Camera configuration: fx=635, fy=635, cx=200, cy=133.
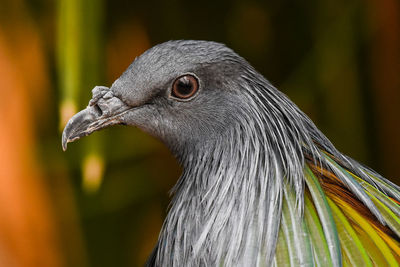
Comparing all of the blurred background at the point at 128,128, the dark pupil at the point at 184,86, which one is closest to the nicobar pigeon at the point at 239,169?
the dark pupil at the point at 184,86

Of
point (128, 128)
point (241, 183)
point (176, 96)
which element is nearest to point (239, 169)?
point (241, 183)

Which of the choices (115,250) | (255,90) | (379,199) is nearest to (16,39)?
(115,250)

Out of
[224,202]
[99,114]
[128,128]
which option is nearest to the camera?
[224,202]

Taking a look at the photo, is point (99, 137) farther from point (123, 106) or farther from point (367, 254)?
point (367, 254)

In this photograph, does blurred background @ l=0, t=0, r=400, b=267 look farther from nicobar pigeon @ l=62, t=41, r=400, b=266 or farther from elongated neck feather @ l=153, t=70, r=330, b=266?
elongated neck feather @ l=153, t=70, r=330, b=266

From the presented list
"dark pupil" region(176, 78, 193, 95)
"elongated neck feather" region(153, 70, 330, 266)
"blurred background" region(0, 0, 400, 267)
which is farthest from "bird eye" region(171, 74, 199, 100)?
"blurred background" region(0, 0, 400, 267)

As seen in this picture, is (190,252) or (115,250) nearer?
(190,252)

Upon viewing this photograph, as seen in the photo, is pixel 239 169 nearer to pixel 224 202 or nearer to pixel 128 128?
pixel 224 202

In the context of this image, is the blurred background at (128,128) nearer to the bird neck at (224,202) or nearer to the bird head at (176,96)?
the bird head at (176,96)
